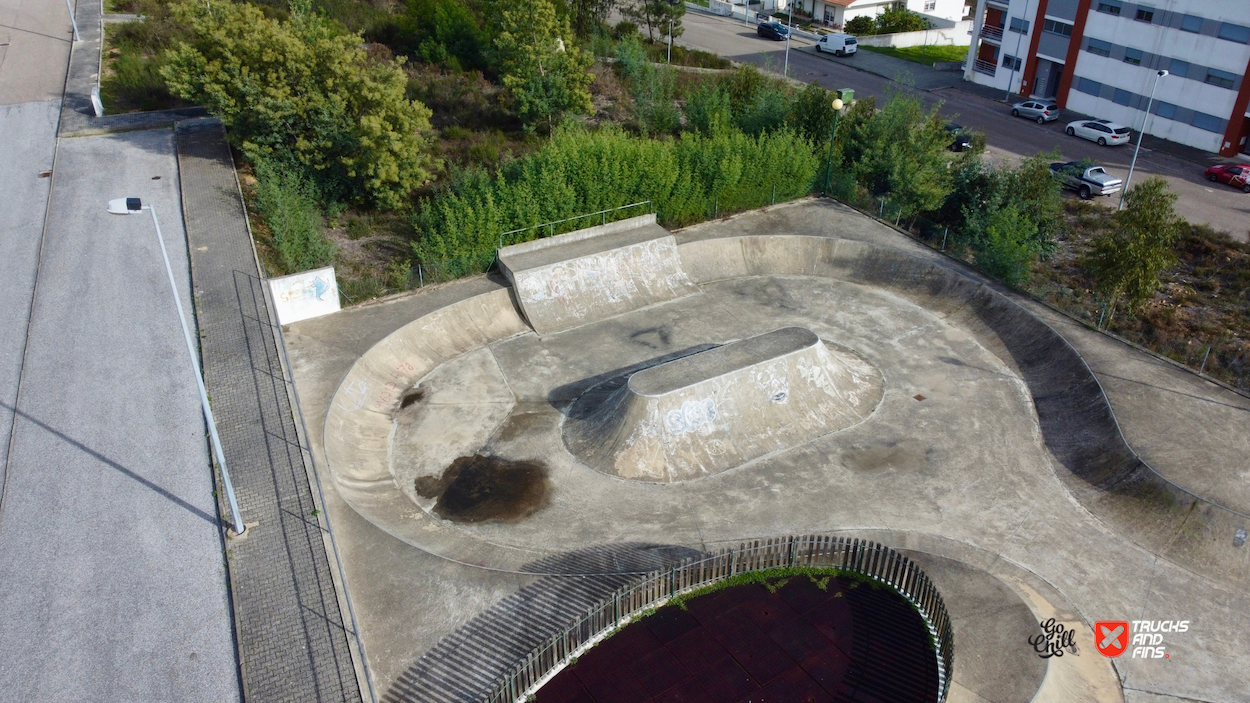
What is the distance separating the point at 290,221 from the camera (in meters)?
25.5

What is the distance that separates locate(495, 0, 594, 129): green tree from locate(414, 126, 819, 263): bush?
3.12 meters

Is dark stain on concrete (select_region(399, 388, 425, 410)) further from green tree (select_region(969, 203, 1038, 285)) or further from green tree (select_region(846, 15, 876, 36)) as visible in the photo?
green tree (select_region(846, 15, 876, 36))

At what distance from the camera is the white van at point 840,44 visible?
51.8m

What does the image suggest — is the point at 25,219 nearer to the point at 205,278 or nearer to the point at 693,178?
the point at 205,278

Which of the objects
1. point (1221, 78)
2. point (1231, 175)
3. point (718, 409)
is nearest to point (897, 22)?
point (1221, 78)

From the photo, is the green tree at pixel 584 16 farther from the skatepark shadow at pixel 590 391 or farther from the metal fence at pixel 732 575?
the metal fence at pixel 732 575

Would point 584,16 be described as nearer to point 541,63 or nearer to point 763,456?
point 541,63

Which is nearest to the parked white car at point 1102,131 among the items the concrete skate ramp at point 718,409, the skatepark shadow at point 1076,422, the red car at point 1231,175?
the red car at point 1231,175

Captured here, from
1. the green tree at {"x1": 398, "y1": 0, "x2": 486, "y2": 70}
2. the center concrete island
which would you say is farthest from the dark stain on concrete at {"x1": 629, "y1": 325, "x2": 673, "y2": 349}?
the green tree at {"x1": 398, "y1": 0, "x2": 486, "y2": 70}

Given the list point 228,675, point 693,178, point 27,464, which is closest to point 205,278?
point 27,464

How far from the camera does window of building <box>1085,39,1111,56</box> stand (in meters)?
40.9

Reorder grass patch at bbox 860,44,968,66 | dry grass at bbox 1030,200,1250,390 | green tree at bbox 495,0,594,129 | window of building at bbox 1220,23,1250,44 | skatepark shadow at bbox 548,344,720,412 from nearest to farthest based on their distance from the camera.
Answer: skatepark shadow at bbox 548,344,720,412 → dry grass at bbox 1030,200,1250,390 → green tree at bbox 495,0,594,129 → window of building at bbox 1220,23,1250,44 → grass patch at bbox 860,44,968,66

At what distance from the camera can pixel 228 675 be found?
1251cm

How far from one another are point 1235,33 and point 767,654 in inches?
1458
